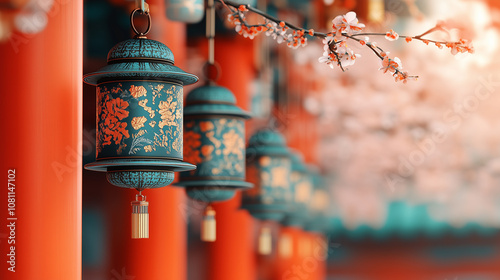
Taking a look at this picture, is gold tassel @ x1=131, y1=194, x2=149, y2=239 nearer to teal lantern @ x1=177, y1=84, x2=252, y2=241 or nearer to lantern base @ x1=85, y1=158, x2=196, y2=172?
lantern base @ x1=85, y1=158, x2=196, y2=172

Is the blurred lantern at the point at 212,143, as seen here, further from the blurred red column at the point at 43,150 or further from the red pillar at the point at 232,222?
the red pillar at the point at 232,222

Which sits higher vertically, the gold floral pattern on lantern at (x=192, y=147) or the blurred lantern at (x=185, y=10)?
the blurred lantern at (x=185, y=10)

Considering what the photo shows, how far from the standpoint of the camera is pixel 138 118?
3375 mm

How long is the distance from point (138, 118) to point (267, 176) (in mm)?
2381

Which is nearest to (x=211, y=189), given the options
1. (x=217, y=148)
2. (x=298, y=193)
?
(x=217, y=148)

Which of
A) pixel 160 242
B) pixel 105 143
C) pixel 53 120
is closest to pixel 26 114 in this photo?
pixel 53 120

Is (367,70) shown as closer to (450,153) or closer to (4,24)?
(450,153)

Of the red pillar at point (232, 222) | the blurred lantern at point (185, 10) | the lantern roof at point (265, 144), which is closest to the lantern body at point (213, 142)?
the blurred lantern at point (185, 10)

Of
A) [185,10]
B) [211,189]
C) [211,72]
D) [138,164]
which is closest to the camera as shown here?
[138,164]

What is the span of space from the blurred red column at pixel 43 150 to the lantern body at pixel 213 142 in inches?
37.7

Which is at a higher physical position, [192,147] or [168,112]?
[168,112]

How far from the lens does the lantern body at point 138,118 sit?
131 inches

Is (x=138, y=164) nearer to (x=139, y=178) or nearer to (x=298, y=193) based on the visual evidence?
(x=139, y=178)

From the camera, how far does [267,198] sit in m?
5.55
